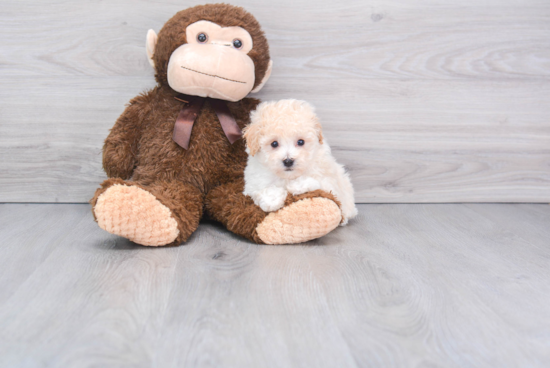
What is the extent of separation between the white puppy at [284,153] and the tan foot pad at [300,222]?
3 cm

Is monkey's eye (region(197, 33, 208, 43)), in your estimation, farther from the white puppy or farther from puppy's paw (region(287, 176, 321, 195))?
puppy's paw (region(287, 176, 321, 195))

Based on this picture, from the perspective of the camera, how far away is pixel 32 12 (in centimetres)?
115

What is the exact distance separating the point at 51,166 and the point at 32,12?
418mm

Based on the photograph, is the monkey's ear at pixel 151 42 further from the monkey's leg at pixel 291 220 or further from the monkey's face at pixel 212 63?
the monkey's leg at pixel 291 220

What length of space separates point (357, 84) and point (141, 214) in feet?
2.38

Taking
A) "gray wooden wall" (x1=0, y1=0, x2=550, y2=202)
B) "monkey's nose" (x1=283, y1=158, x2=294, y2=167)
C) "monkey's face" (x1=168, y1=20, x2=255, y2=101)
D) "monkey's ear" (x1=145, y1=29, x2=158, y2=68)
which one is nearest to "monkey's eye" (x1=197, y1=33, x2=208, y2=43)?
"monkey's face" (x1=168, y1=20, x2=255, y2=101)

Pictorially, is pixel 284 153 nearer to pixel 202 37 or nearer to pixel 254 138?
pixel 254 138

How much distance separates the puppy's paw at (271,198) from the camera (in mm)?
912

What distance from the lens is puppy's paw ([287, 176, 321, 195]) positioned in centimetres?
93

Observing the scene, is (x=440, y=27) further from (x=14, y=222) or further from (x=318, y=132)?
(x=14, y=222)

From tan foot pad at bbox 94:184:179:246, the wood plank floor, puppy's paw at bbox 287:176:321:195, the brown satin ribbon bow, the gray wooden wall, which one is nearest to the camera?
the wood plank floor

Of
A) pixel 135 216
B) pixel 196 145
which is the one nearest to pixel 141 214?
pixel 135 216

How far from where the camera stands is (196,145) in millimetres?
1038

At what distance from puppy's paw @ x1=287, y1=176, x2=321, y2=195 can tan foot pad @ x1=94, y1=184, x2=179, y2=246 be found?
0.84 ft
